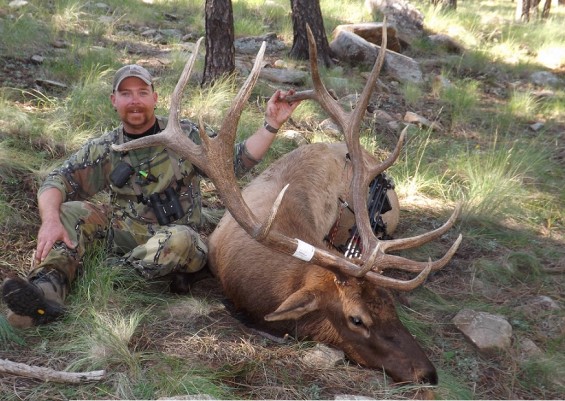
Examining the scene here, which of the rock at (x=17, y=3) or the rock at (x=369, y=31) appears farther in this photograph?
the rock at (x=369, y=31)

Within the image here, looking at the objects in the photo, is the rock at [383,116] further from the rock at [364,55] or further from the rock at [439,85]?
the rock at [364,55]

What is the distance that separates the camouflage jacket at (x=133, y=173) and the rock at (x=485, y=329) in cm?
178

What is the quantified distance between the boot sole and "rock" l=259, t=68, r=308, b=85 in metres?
5.20

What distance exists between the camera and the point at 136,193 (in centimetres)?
423

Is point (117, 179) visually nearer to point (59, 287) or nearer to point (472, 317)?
point (59, 287)

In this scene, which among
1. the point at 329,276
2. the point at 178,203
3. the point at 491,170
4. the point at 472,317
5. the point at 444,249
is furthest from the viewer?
the point at 491,170

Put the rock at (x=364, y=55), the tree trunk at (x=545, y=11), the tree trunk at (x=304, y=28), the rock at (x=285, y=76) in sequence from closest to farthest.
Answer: the rock at (x=285, y=76), the tree trunk at (x=304, y=28), the rock at (x=364, y=55), the tree trunk at (x=545, y=11)

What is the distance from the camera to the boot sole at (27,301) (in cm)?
329

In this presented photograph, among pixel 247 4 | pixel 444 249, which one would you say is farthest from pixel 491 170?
pixel 247 4

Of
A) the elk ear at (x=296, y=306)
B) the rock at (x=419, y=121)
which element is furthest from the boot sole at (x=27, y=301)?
the rock at (x=419, y=121)

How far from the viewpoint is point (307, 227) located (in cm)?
405

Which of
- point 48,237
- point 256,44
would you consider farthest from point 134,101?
point 256,44

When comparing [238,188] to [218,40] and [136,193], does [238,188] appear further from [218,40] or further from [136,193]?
[218,40]

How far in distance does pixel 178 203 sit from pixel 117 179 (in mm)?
441
